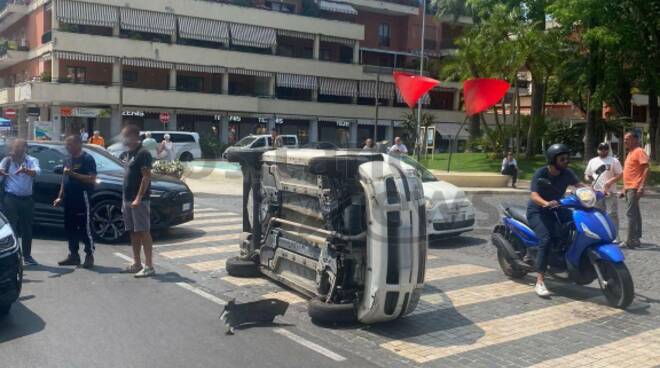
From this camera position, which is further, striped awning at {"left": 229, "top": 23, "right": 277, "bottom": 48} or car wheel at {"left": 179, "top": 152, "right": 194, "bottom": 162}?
striped awning at {"left": 229, "top": 23, "right": 277, "bottom": 48}

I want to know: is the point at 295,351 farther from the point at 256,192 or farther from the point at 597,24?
the point at 597,24

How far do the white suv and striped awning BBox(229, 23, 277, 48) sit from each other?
41.7 meters

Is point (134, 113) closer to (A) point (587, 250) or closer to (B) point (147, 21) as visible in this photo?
(B) point (147, 21)

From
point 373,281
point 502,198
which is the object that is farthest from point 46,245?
point 502,198

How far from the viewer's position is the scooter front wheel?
716 cm

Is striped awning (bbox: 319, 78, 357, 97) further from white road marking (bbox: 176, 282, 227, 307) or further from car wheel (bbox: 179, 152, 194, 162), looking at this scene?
white road marking (bbox: 176, 282, 227, 307)

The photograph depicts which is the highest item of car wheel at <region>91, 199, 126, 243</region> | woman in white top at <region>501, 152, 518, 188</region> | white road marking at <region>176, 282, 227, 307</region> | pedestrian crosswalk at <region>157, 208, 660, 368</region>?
woman in white top at <region>501, 152, 518, 188</region>

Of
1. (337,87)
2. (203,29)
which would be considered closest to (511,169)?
(203,29)

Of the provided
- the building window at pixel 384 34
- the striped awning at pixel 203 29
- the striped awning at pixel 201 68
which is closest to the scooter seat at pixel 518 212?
the striped awning at pixel 201 68

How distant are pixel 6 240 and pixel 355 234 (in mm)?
3189

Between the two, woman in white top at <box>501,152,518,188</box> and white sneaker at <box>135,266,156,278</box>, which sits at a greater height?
woman in white top at <box>501,152,518,188</box>

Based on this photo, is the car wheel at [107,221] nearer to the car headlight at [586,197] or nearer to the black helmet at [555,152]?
the black helmet at [555,152]

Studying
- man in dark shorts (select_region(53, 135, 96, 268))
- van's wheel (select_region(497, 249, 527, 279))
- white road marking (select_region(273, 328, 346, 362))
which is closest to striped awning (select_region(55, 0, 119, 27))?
man in dark shorts (select_region(53, 135, 96, 268))

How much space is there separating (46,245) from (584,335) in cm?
783
